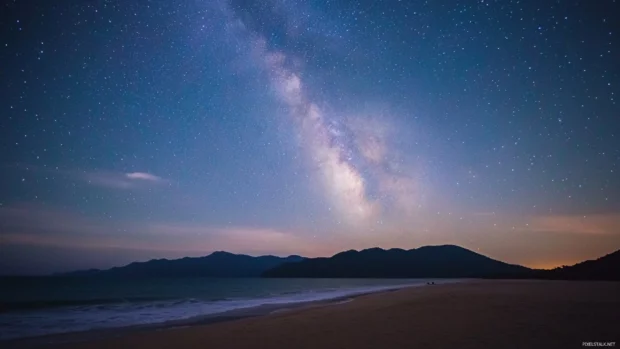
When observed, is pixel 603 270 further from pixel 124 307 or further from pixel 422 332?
pixel 124 307

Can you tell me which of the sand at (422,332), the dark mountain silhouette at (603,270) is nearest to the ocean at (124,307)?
the sand at (422,332)

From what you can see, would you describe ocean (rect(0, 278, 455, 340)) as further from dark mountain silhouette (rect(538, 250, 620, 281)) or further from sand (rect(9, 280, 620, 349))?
dark mountain silhouette (rect(538, 250, 620, 281))

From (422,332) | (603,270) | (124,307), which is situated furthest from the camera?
(603,270)

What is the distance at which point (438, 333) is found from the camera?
31.1 feet

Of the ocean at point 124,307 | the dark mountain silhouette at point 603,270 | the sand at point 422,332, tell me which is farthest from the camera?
the dark mountain silhouette at point 603,270

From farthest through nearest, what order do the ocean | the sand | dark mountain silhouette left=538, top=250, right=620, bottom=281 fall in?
dark mountain silhouette left=538, top=250, right=620, bottom=281
the ocean
the sand

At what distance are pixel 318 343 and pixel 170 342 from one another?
15.1ft

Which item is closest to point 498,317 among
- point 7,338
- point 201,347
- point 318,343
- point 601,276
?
point 318,343

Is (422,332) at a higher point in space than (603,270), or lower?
lower

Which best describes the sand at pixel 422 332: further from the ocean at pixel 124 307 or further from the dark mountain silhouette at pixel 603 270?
the dark mountain silhouette at pixel 603 270

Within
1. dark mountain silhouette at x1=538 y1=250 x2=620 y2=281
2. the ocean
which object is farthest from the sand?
dark mountain silhouette at x1=538 y1=250 x2=620 y2=281

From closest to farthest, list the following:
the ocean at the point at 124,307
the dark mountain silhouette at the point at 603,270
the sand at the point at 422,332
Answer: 1. the sand at the point at 422,332
2. the ocean at the point at 124,307
3. the dark mountain silhouette at the point at 603,270

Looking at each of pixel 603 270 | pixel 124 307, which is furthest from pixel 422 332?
pixel 603 270

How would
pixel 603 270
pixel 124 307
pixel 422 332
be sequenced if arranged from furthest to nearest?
1. pixel 603 270
2. pixel 124 307
3. pixel 422 332
